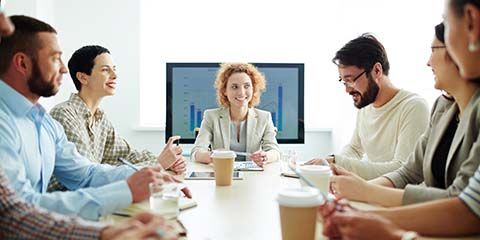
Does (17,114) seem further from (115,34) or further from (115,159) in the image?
(115,34)

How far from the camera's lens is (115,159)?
2572mm

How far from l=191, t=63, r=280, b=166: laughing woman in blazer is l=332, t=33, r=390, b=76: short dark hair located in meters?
0.70

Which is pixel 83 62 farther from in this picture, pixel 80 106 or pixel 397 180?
pixel 397 180

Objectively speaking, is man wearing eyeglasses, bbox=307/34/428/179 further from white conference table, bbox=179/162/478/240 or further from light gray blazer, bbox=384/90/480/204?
white conference table, bbox=179/162/478/240

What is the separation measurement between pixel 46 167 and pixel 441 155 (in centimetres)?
134

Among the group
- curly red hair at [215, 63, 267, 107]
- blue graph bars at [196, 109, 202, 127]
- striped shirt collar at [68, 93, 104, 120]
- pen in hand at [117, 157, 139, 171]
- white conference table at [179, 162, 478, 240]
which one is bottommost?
white conference table at [179, 162, 478, 240]

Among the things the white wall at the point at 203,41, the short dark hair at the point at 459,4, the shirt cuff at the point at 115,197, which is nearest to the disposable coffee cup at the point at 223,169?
the shirt cuff at the point at 115,197

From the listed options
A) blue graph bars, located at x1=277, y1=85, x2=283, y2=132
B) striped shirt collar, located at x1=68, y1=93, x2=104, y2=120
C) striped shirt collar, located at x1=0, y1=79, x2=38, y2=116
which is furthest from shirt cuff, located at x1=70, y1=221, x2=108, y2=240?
blue graph bars, located at x1=277, y1=85, x2=283, y2=132

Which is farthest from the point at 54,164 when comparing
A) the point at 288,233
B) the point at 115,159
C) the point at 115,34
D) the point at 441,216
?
the point at 115,34

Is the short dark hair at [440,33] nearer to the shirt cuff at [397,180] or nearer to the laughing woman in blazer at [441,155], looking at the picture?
the laughing woman in blazer at [441,155]

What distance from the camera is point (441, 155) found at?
161 cm

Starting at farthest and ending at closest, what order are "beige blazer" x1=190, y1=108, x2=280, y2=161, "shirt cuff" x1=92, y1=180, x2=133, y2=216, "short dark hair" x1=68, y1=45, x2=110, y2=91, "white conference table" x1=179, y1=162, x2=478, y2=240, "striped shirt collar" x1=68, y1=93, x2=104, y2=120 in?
"beige blazer" x1=190, y1=108, x2=280, y2=161 < "short dark hair" x1=68, y1=45, x2=110, y2=91 < "striped shirt collar" x1=68, y1=93, x2=104, y2=120 < "shirt cuff" x1=92, y1=180, x2=133, y2=216 < "white conference table" x1=179, y1=162, x2=478, y2=240

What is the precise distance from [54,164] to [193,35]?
2.55 meters

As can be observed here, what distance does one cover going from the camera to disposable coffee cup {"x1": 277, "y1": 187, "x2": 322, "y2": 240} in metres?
1.05
